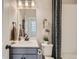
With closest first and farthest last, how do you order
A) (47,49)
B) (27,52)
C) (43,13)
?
1. (27,52)
2. (47,49)
3. (43,13)

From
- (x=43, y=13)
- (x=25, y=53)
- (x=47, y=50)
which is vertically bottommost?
(x=47, y=50)

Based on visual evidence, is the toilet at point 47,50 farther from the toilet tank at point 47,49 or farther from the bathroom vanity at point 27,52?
the bathroom vanity at point 27,52

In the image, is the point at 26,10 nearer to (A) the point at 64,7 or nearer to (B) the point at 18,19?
(B) the point at 18,19

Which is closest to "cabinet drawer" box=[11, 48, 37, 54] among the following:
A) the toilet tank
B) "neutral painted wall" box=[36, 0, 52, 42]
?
the toilet tank

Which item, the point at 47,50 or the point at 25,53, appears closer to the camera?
the point at 25,53

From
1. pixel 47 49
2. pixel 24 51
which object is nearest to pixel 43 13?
pixel 47 49

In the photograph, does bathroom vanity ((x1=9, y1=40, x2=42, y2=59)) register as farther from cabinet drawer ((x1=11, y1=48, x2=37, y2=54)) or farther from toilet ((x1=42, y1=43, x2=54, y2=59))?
toilet ((x1=42, y1=43, x2=54, y2=59))

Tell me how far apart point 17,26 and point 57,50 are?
1.61 meters

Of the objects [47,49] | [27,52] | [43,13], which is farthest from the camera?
[43,13]

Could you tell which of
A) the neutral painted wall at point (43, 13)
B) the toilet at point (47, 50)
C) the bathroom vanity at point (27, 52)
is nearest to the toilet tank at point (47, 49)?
the toilet at point (47, 50)

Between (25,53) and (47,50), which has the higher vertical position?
(25,53)

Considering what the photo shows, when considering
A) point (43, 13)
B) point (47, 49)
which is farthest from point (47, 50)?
point (43, 13)

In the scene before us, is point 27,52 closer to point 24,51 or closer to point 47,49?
point 24,51

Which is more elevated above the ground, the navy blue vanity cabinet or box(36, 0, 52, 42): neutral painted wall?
box(36, 0, 52, 42): neutral painted wall
